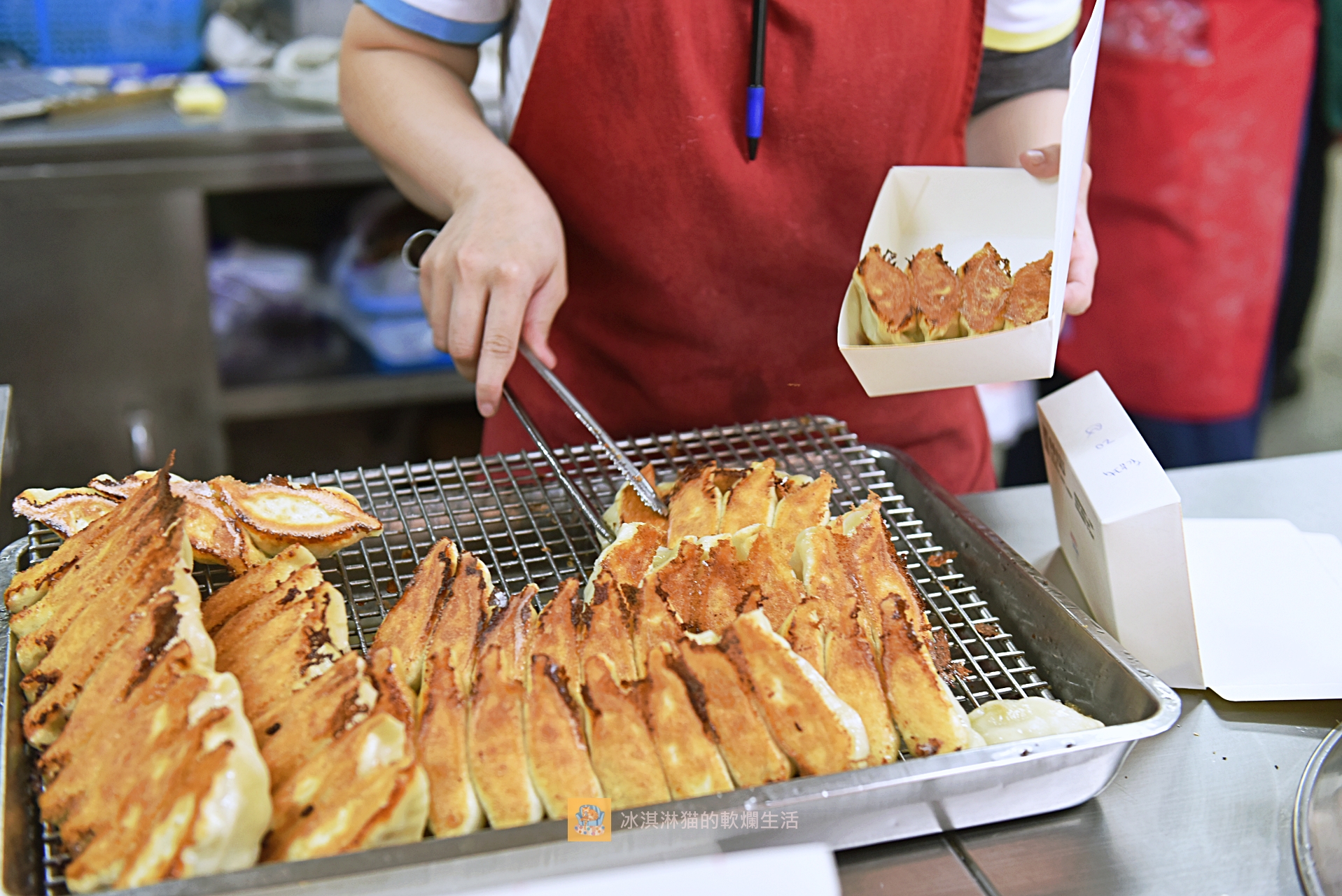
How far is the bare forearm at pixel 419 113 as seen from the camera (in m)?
2.09

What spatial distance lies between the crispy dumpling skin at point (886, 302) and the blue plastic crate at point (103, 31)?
11.6 feet

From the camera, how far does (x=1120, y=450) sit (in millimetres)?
1574

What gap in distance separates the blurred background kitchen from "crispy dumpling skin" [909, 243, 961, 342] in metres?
2.32

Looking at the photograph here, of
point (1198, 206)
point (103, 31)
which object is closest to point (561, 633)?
point (1198, 206)

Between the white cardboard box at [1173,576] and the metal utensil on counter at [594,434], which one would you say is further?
the metal utensil on counter at [594,434]

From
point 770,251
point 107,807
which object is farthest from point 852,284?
point 107,807

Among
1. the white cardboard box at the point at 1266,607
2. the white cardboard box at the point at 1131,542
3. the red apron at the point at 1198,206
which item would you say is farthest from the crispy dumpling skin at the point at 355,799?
the red apron at the point at 1198,206

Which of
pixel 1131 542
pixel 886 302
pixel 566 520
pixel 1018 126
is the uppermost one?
pixel 1018 126

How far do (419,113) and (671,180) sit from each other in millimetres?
507

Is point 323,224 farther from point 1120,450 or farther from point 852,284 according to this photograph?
point 1120,450

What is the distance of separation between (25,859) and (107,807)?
3.9 inches

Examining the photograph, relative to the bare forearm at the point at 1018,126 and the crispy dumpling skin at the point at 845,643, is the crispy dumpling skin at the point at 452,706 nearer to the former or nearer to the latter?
the crispy dumpling skin at the point at 845,643

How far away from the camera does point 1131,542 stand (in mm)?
1489

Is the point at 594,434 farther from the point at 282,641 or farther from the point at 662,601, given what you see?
the point at 282,641
